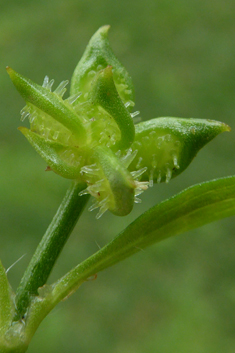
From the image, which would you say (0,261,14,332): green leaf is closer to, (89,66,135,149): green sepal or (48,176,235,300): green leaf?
(48,176,235,300): green leaf

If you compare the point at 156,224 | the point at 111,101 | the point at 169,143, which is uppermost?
the point at 111,101

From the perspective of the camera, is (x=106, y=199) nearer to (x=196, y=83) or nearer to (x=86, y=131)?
(x=86, y=131)

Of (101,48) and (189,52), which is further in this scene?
(189,52)

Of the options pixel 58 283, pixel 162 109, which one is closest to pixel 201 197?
pixel 58 283

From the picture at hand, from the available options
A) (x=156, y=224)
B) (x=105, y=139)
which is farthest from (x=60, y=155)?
(x=156, y=224)

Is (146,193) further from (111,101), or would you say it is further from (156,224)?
(111,101)

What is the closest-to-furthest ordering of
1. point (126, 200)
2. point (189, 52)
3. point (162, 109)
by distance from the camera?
point (126, 200), point (162, 109), point (189, 52)
